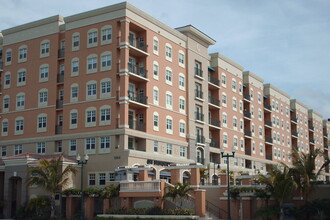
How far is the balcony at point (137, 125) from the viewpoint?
5306 centimetres

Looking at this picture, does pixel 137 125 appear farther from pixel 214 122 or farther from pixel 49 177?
pixel 214 122

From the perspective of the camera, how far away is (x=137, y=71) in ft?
180

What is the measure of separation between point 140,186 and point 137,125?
11.9 metres

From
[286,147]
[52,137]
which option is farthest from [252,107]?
[52,137]

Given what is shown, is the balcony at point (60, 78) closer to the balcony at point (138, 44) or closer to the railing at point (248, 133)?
the balcony at point (138, 44)

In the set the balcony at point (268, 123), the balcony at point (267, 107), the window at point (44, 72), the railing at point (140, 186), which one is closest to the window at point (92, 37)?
the window at point (44, 72)

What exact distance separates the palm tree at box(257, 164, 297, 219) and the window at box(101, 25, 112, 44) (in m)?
24.5

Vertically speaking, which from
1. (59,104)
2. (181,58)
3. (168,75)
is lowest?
(59,104)

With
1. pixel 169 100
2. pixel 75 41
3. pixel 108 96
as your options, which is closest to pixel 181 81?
pixel 169 100

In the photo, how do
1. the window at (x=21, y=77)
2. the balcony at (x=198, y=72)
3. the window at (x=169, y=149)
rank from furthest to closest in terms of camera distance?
1. the balcony at (x=198, y=72)
2. the window at (x=21, y=77)
3. the window at (x=169, y=149)

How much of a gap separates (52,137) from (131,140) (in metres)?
9.45

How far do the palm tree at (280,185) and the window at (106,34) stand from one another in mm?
24480

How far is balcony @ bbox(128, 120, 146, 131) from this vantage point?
2089 inches

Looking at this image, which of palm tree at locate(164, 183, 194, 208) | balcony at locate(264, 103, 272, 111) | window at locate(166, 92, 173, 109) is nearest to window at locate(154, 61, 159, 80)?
window at locate(166, 92, 173, 109)
